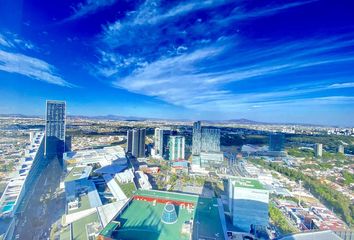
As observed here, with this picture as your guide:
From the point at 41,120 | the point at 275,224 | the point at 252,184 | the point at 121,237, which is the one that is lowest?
the point at 275,224

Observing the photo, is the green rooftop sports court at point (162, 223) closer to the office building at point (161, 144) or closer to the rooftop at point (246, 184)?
the rooftop at point (246, 184)

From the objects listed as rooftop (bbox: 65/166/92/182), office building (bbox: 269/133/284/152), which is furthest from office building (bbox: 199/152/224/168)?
rooftop (bbox: 65/166/92/182)

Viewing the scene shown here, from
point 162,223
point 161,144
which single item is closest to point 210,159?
point 161,144

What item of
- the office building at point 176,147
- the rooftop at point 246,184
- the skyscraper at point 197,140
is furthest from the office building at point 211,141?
the rooftop at point 246,184

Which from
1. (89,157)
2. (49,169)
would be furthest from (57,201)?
(89,157)

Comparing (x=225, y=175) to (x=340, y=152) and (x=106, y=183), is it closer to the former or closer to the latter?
(x=106, y=183)
